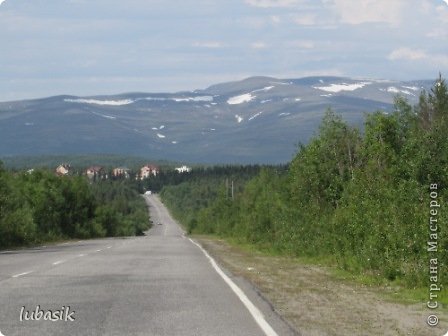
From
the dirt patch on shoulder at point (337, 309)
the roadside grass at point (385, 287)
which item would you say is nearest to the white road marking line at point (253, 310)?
the dirt patch on shoulder at point (337, 309)

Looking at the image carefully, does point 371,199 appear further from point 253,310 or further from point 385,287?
point 253,310

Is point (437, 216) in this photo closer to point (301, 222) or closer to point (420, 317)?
point (420, 317)

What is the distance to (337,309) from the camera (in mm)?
15023

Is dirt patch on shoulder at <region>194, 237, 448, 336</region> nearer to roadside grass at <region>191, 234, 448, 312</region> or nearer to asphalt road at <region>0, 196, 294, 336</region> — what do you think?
roadside grass at <region>191, 234, 448, 312</region>

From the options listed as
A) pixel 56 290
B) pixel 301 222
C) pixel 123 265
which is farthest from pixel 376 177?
pixel 56 290

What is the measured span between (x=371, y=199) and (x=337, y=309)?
11.4 m

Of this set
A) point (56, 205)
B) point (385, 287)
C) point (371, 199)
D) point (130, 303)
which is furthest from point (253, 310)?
point (56, 205)

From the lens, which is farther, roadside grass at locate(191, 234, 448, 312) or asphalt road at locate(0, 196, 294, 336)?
roadside grass at locate(191, 234, 448, 312)

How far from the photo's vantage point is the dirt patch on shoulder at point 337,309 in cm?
1285

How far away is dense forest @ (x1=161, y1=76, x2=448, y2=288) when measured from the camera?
20.3 m

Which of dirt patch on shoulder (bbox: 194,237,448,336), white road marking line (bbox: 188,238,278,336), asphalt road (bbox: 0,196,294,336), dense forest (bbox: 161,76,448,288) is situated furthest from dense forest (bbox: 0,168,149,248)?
white road marking line (bbox: 188,238,278,336)

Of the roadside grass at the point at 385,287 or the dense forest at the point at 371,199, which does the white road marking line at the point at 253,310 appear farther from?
the dense forest at the point at 371,199

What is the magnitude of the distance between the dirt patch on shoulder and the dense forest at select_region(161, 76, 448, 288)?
4.45 feet

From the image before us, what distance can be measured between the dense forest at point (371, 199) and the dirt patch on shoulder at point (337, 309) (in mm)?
1356
